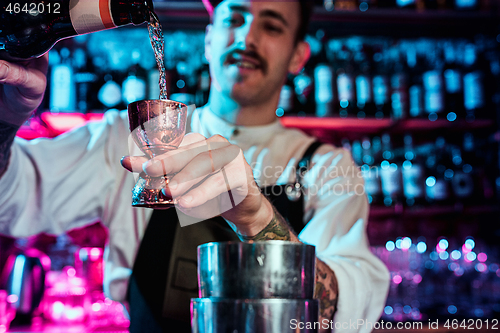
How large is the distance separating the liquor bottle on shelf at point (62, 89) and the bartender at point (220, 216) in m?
0.62

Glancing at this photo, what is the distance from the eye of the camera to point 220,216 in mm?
1146

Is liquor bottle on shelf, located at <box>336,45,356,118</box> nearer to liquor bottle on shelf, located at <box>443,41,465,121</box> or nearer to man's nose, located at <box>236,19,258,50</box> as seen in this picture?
liquor bottle on shelf, located at <box>443,41,465,121</box>

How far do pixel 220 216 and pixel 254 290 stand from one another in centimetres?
76

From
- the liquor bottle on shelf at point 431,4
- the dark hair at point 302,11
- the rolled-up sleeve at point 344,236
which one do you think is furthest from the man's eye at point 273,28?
the liquor bottle on shelf at point 431,4

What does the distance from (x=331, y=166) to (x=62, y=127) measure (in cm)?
134

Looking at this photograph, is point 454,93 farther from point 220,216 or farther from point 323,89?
point 220,216

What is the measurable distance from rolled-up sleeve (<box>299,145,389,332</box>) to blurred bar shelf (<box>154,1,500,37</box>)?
1.01 m

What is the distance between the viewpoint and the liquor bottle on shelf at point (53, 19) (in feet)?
2.18

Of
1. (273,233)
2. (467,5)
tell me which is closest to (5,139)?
(273,233)

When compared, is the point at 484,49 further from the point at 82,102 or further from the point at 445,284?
the point at 82,102

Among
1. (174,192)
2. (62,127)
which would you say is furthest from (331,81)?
(174,192)

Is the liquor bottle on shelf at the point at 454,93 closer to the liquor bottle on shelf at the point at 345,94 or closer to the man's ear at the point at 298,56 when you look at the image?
the liquor bottle on shelf at the point at 345,94

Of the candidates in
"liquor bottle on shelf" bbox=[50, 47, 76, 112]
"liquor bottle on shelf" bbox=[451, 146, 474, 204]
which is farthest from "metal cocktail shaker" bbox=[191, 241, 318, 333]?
"liquor bottle on shelf" bbox=[451, 146, 474, 204]

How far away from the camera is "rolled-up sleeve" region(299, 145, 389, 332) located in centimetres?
90
